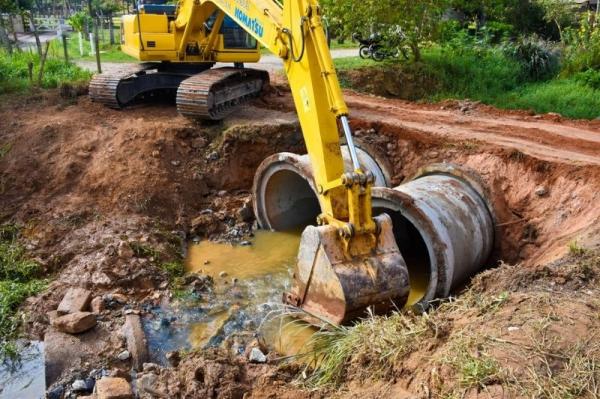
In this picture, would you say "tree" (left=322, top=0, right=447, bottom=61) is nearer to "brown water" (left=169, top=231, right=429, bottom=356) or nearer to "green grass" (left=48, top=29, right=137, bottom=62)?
"brown water" (left=169, top=231, right=429, bottom=356)

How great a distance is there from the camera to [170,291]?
7.21 m

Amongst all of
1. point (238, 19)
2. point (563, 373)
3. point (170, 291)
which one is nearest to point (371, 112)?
point (238, 19)

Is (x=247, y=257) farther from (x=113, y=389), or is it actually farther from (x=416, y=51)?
(x=416, y=51)

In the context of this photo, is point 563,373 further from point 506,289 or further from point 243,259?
point 243,259

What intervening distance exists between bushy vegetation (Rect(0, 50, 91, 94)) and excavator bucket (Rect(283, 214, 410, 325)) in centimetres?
955

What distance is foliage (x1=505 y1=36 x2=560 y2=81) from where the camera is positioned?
1636cm

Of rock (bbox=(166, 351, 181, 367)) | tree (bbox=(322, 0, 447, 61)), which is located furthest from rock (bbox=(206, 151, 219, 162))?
tree (bbox=(322, 0, 447, 61))

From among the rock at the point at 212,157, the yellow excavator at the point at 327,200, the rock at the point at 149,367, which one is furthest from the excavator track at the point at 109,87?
the rock at the point at 149,367

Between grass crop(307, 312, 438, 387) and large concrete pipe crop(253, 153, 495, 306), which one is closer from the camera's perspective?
grass crop(307, 312, 438, 387)

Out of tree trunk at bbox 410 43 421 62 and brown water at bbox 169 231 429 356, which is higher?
tree trunk at bbox 410 43 421 62

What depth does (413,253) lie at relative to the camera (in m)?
8.98

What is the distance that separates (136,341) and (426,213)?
3418 millimetres

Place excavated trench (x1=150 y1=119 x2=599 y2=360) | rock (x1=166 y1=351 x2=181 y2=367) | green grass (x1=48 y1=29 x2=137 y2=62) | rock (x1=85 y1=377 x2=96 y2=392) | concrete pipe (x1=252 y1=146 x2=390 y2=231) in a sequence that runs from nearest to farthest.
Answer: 1. rock (x1=85 y1=377 x2=96 y2=392)
2. rock (x1=166 y1=351 x2=181 y2=367)
3. excavated trench (x1=150 y1=119 x2=599 y2=360)
4. concrete pipe (x1=252 y1=146 x2=390 y2=231)
5. green grass (x1=48 y1=29 x2=137 y2=62)

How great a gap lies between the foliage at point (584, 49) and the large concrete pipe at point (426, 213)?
30.8 ft
